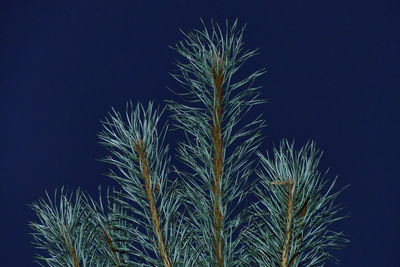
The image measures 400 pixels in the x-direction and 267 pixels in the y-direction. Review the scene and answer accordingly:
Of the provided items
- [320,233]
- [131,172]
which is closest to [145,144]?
[131,172]

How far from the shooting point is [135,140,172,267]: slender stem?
0.40m

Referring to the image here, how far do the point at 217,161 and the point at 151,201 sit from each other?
0.17ft

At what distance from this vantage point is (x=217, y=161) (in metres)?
0.42

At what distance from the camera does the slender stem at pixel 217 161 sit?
0.41 meters

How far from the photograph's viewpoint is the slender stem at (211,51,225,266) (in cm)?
41

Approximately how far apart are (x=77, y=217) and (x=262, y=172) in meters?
0.13

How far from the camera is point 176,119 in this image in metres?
0.44

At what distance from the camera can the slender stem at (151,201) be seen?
15.7 inches

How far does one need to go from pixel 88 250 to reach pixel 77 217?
25 millimetres

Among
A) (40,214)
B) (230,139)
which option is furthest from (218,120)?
(40,214)

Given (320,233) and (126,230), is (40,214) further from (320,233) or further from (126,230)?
(320,233)

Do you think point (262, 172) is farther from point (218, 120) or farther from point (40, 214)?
point (40, 214)

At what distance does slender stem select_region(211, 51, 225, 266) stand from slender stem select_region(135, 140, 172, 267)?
3 centimetres

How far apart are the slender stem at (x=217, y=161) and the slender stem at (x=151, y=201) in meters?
0.03
